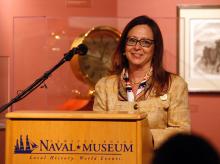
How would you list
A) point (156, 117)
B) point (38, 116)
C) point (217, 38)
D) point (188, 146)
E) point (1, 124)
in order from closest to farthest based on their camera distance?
point (188, 146)
point (38, 116)
point (156, 117)
point (1, 124)
point (217, 38)

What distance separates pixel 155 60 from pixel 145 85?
6.3 inches

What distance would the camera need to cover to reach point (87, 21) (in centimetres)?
340

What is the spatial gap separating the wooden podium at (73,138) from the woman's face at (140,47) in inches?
33.6

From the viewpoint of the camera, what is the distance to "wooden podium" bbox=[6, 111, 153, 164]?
1293mm

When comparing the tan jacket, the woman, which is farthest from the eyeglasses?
the tan jacket

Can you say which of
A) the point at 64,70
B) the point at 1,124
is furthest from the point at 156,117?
the point at 1,124

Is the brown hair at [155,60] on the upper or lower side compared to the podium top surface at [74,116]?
upper

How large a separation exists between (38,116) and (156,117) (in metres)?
0.87

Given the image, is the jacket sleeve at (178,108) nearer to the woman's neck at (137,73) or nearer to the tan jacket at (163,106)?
the tan jacket at (163,106)

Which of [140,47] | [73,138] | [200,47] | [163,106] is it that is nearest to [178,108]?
[163,106]

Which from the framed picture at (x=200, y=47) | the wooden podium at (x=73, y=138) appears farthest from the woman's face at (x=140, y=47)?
the framed picture at (x=200, y=47)

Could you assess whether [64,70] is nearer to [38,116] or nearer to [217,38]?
[217,38]

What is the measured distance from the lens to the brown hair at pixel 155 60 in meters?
2.14

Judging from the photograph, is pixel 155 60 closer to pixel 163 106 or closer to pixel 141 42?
pixel 141 42
